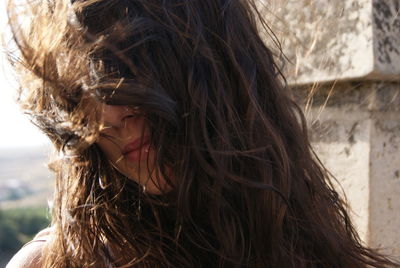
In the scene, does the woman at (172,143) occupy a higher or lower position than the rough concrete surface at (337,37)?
lower

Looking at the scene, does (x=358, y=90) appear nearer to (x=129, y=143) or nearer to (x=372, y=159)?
(x=372, y=159)

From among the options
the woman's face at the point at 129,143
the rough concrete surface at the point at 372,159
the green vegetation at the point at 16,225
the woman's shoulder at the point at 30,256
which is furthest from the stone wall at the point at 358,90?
the green vegetation at the point at 16,225

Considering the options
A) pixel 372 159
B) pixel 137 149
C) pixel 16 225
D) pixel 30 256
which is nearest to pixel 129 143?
pixel 137 149

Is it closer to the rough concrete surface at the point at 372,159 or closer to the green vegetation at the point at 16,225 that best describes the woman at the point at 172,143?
the rough concrete surface at the point at 372,159

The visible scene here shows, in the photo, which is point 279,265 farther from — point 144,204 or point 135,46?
point 135,46

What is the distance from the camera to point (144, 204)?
141cm

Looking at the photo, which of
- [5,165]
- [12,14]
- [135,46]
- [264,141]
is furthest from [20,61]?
[5,165]

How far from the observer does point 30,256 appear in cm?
135

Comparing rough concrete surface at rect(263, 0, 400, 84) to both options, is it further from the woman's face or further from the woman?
the woman's face

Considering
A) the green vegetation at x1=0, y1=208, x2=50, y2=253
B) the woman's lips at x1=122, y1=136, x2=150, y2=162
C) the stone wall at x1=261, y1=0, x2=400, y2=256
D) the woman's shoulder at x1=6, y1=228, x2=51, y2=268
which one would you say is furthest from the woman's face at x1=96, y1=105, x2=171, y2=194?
the green vegetation at x1=0, y1=208, x2=50, y2=253

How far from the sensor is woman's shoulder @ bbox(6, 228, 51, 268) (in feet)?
4.36

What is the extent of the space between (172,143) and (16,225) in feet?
80.9

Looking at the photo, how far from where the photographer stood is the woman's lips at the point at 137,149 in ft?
3.94

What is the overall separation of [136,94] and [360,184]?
713 mm
